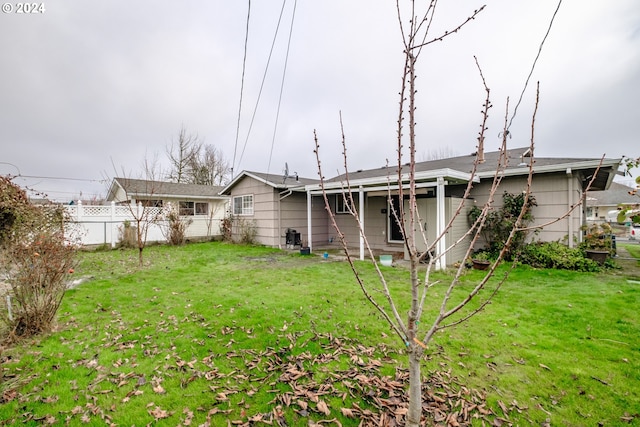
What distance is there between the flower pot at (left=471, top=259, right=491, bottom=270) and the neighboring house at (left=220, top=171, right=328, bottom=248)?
641cm

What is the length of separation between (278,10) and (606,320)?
23.4 feet

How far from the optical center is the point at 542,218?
24.9 ft

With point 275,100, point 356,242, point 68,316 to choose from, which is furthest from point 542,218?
point 68,316

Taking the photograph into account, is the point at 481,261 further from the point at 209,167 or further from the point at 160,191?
the point at 209,167

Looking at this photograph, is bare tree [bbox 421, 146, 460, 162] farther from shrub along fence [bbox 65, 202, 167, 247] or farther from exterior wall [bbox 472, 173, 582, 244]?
shrub along fence [bbox 65, 202, 167, 247]

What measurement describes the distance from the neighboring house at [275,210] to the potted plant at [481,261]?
6.38 metres

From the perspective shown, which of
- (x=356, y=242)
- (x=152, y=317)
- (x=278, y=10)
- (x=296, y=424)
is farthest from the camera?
(x=356, y=242)

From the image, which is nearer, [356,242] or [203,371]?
[203,371]

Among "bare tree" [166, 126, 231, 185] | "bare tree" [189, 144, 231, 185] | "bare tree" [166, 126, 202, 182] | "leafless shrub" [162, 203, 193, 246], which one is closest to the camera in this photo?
"leafless shrub" [162, 203, 193, 246]

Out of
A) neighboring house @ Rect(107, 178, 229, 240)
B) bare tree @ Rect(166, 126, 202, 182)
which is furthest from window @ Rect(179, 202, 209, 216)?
bare tree @ Rect(166, 126, 202, 182)

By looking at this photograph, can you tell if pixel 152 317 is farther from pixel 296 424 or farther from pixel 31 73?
pixel 31 73

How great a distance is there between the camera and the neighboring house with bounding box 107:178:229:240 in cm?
1519

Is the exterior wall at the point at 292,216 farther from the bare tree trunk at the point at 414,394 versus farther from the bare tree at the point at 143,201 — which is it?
the bare tree trunk at the point at 414,394

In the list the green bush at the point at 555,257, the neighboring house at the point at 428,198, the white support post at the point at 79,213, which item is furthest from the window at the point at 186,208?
the green bush at the point at 555,257
